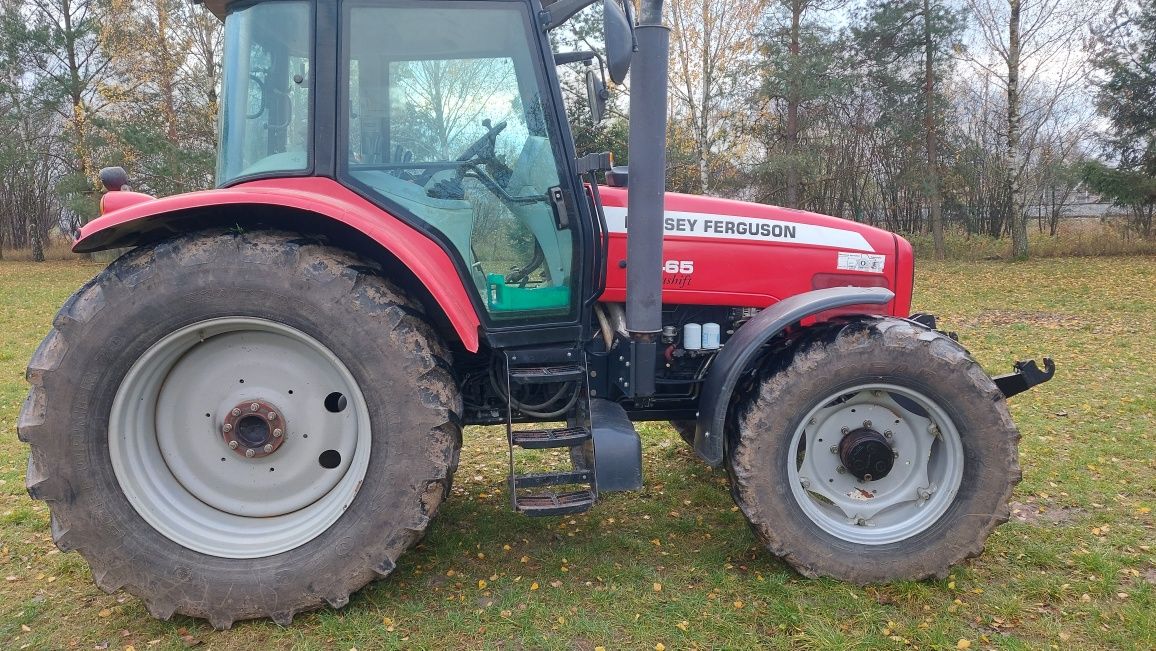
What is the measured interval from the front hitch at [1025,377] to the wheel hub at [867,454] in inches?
26.9

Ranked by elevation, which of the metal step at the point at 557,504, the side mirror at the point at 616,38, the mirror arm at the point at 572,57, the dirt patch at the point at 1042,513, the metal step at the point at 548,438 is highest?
the mirror arm at the point at 572,57

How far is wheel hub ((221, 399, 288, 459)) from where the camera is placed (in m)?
2.75

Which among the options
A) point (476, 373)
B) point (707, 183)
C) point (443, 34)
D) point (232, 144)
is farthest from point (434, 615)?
point (707, 183)

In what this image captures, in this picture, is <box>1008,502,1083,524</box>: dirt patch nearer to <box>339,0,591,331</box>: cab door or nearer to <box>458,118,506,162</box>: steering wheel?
<box>339,0,591,331</box>: cab door

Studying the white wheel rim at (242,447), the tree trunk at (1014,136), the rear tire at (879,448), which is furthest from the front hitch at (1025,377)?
the tree trunk at (1014,136)

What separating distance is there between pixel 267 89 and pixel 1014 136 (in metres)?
19.2

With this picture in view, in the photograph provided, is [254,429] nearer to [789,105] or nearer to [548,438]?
[548,438]

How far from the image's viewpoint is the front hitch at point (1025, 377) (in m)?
3.14

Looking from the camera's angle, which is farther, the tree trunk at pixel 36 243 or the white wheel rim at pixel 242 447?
the tree trunk at pixel 36 243

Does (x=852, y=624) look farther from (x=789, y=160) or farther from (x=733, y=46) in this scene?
(x=733, y=46)

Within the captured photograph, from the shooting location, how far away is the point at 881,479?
3.04 meters

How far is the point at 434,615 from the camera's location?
9.12ft

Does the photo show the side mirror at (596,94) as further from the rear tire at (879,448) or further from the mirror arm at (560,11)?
the rear tire at (879,448)

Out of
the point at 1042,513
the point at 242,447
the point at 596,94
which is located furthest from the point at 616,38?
the point at 1042,513
